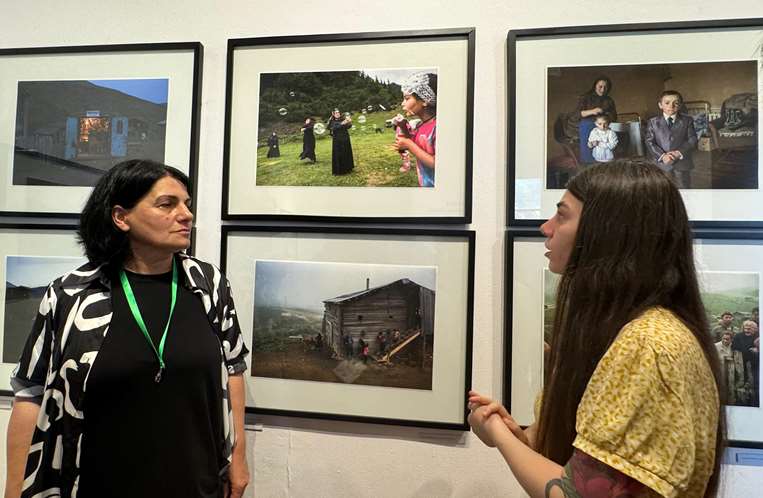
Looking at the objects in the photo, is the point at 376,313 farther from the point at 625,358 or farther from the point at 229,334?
the point at 625,358

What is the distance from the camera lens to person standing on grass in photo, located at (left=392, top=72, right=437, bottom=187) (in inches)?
44.1

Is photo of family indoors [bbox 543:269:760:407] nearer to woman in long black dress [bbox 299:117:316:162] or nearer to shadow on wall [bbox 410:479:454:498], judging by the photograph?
shadow on wall [bbox 410:479:454:498]

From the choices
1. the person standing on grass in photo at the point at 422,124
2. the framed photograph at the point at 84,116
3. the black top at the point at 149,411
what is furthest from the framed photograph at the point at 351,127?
the black top at the point at 149,411

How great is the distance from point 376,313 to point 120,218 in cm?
64

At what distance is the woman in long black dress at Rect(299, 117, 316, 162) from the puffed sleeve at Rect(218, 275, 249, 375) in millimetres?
398

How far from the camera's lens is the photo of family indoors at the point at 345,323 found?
111 centimetres

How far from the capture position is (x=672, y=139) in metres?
1.04

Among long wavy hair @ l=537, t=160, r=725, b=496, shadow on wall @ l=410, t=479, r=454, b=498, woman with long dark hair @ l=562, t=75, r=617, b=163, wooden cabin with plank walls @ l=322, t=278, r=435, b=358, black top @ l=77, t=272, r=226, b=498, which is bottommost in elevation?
shadow on wall @ l=410, t=479, r=454, b=498

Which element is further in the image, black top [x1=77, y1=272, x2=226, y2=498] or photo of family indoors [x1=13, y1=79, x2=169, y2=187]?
photo of family indoors [x1=13, y1=79, x2=169, y2=187]

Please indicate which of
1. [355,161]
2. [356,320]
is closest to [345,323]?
[356,320]

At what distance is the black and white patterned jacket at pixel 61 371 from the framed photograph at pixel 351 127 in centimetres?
41

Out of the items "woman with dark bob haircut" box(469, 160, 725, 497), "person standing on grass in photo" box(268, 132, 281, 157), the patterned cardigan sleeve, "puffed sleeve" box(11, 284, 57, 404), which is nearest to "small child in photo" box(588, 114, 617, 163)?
"woman with dark bob haircut" box(469, 160, 725, 497)

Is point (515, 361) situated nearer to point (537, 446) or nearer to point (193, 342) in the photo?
point (537, 446)

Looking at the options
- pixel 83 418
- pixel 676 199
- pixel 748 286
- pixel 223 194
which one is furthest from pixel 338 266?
pixel 748 286
